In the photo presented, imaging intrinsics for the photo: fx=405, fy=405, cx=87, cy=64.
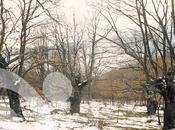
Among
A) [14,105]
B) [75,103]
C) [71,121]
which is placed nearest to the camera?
[14,105]

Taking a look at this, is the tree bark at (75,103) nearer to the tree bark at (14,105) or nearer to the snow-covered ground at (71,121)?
the snow-covered ground at (71,121)

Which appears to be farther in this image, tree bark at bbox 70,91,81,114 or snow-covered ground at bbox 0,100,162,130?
tree bark at bbox 70,91,81,114

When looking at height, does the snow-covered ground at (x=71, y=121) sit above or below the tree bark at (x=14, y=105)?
below

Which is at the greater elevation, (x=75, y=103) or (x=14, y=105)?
(x=75, y=103)

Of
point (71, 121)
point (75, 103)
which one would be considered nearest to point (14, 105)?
point (71, 121)

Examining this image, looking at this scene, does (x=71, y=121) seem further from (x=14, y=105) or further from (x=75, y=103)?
(x=75, y=103)

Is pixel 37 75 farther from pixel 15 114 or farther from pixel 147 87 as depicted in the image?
pixel 147 87

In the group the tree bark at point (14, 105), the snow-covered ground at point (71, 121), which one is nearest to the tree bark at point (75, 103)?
the snow-covered ground at point (71, 121)

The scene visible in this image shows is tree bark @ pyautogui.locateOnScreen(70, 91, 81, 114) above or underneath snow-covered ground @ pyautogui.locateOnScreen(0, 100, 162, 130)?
above

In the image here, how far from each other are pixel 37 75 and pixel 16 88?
3762cm

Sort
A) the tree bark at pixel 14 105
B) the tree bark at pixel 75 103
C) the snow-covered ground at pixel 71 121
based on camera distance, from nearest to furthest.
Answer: the snow-covered ground at pixel 71 121 < the tree bark at pixel 14 105 < the tree bark at pixel 75 103

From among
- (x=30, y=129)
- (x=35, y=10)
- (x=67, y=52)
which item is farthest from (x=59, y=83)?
(x=30, y=129)

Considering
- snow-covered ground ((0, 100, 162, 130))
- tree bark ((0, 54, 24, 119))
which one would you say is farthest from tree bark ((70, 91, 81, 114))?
tree bark ((0, 54, 24, 119))

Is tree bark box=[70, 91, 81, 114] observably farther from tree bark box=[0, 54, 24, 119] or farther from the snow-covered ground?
tree bark box=[0, 54, 24, 119]
